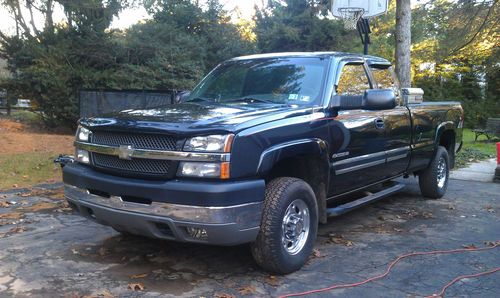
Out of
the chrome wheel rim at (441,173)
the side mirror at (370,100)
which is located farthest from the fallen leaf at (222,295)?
the chrome wheel rim at (441,173)

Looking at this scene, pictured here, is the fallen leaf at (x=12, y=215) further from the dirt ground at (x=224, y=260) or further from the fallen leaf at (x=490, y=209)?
the fallen leaf at (x=490, y=209)

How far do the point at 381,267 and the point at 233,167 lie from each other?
1.84 meters

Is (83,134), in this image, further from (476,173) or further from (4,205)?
(476,173)

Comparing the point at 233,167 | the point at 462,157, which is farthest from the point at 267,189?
the point at 462,157

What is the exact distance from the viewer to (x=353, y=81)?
19.2 ft

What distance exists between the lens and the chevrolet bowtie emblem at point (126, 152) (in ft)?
13.8

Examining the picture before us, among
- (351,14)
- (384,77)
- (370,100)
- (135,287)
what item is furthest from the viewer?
(351,14)

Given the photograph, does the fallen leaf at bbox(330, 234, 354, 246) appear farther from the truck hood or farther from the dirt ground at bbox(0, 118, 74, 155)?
the dirt ground at bbox(0, 118, 74, 155)

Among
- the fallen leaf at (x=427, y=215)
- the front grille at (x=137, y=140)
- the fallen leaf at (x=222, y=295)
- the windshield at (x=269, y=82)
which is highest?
the windshield at (x=269, y=82)

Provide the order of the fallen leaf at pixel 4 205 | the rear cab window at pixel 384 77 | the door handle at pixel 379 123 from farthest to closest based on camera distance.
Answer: the fallen leaf at pixel 4 205
the rear cab window at pixel 384 77
the door handle at pixel 379 123

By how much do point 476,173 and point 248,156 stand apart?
798cm

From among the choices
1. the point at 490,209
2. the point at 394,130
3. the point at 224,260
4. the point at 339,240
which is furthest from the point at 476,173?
the point at 224,260

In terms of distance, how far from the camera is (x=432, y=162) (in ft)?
25.5

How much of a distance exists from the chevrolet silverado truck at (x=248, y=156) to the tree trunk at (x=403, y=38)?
5750 millimetres
